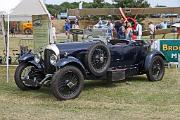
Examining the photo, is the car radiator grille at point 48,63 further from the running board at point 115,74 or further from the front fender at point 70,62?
the running board at point 115,74

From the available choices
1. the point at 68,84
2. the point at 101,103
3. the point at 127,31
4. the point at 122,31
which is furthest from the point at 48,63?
the point at 122,31

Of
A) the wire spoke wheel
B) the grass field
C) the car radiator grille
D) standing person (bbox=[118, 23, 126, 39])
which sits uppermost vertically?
standing person (bbox=[118, 23, 126, 39])

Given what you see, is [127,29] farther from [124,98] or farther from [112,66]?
[124,98]

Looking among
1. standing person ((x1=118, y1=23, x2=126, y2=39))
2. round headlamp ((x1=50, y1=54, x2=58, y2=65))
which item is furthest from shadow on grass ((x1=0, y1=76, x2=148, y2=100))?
standing person ((x1=118, y1=23, x2=126, y2=39))

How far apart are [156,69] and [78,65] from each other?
10.1ft

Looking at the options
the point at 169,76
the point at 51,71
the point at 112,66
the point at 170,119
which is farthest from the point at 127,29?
the point at 170,119

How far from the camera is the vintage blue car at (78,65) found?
29.7 feet

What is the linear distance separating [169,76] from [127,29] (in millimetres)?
6680

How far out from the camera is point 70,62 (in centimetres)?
916

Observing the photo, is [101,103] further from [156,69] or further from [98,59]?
[156,69]

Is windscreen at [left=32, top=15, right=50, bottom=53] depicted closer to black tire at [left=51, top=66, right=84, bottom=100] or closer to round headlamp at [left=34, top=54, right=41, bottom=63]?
round headlamp at [left=34, top=54, right=41, bottom=63]

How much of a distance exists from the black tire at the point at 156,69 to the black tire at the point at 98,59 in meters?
1.83

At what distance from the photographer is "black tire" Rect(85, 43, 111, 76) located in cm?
959

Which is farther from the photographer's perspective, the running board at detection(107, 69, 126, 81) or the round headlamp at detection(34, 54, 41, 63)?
the running board at detection(107, 69, 126, 81)
